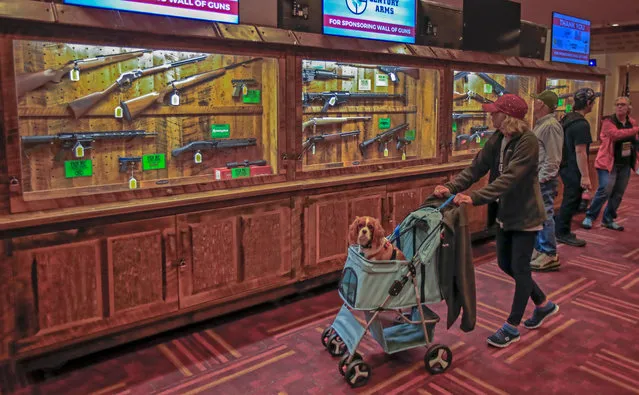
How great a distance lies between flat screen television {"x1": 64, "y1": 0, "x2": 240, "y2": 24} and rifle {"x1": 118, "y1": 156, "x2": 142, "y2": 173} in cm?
91

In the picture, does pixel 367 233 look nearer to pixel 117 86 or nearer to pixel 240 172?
pixel 240 172

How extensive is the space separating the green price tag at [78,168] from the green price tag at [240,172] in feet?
2.88

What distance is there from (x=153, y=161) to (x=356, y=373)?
187cm

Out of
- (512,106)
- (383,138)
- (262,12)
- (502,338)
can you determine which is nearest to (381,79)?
(383,138)

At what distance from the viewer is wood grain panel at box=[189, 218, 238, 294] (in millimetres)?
3365

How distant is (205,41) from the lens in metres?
3.31

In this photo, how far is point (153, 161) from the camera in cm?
356

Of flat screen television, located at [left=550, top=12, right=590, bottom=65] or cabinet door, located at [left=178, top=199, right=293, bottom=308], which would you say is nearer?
cabinet door, located at [left=178, top=199, right=293, bottom=308]

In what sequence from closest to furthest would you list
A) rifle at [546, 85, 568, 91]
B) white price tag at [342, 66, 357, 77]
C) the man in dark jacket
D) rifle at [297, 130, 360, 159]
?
1. rifle at [297, 130, 360, 159]
2. white price tag at [342, 66, 357, 77]
3. the man in dark jacket
4. rifle at [546, 85, 568, 91]

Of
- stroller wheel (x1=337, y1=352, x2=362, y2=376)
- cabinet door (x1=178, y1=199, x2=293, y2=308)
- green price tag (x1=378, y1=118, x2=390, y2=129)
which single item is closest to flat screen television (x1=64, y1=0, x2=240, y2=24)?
cabinet door (x1=178, y1=199, x2=293, y2=308)

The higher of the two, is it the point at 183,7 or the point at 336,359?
the point at 183,7

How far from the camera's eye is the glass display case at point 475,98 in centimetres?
541

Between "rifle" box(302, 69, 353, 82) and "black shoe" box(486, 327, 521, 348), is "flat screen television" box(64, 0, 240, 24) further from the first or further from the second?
"black shoe" box(486, 327, 521, 348)

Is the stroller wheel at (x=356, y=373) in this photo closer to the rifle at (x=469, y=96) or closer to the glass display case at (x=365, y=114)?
the glass display case at (x=365, y=114)
